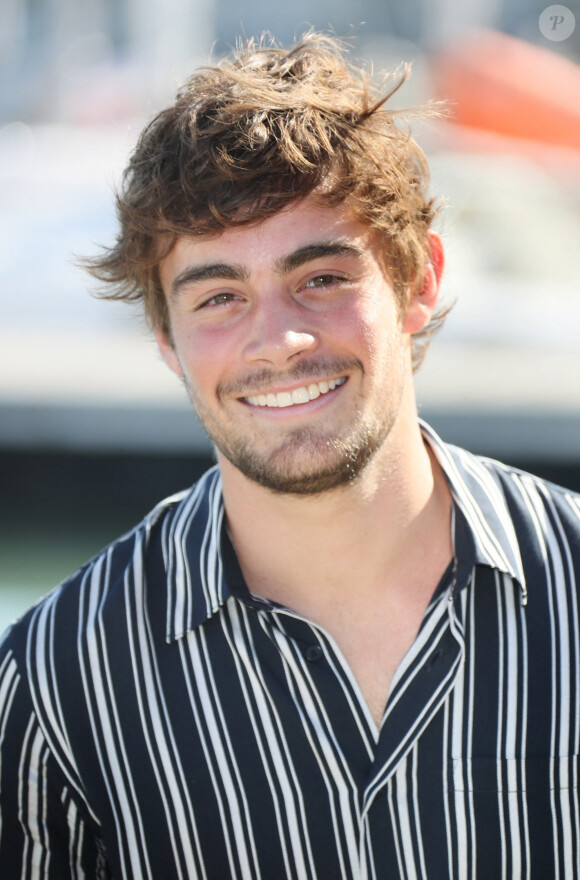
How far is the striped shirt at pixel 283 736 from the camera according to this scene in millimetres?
1574

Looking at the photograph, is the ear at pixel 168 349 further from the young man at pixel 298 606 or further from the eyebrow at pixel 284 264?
the eyebrow at pixel 284 264

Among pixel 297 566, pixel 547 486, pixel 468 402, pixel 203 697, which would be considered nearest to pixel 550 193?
pixel 468 402

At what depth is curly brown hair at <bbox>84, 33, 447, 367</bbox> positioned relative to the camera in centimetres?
176

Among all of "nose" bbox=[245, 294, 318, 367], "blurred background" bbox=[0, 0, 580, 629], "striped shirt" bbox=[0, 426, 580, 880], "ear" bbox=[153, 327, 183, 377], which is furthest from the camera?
"blurred background" bbox=[0, 0, 580, 629]

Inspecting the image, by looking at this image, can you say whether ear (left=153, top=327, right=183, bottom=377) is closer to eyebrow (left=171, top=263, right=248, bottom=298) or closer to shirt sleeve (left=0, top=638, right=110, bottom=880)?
eyebrow (left=171, top=263, right=248, bottom=298)

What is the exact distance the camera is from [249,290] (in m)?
1.74

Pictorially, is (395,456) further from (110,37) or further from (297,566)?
(110,37)

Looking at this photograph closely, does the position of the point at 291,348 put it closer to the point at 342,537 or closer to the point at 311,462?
the point at 311,462

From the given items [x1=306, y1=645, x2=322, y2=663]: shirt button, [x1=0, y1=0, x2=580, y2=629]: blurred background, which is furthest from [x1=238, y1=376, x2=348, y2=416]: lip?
[x1=0, y1=0, x2=580, y2=629]: blurred background

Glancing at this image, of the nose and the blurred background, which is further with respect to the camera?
the blurred background

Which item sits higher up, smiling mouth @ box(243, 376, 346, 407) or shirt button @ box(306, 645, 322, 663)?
smiling mouth @ box(243, 376, 346, 407)

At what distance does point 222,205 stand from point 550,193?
308 cm

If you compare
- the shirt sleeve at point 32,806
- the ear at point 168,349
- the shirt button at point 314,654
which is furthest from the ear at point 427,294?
the shirt sleeve at point 32,806

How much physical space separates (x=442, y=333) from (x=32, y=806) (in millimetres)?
2949
